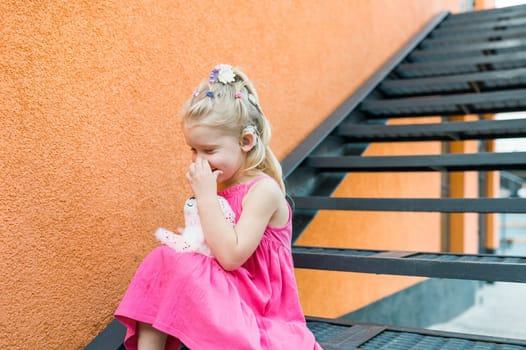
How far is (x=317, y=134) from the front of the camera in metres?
2.96

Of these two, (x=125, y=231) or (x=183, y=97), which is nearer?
(x=125, y=231)

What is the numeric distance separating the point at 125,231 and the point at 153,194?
0.18 metres

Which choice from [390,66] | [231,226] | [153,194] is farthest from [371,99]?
[231,226]

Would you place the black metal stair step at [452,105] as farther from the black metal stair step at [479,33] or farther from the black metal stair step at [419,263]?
the black metal stair step at [479,33]

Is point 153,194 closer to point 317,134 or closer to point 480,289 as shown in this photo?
point 317,134

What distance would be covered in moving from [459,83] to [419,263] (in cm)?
204

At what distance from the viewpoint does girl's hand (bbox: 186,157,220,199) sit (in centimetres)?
148

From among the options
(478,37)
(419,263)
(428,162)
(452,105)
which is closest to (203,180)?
(419,263)

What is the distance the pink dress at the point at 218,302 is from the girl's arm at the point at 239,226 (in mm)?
42

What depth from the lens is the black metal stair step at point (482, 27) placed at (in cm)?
475

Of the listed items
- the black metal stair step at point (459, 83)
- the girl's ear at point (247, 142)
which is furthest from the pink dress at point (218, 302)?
the black metal stair step at point (459, 83)

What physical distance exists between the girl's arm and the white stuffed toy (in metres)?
0.04

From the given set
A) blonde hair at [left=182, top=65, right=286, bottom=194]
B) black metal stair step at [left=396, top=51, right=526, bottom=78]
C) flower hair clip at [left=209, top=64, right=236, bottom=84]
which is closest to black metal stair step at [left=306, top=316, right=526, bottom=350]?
blonde hair at [left=182, top=65, right=286, bottom=194]

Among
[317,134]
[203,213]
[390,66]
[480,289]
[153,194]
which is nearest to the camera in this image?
[203,213]
